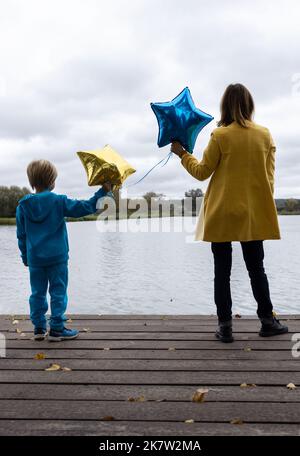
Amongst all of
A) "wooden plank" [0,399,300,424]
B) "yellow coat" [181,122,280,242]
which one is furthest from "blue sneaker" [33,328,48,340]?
"yellow coat" [181,122,280,242]

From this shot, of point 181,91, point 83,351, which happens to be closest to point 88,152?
point 181,91

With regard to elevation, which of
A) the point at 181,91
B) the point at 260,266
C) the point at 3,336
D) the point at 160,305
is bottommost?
the point at 160,305

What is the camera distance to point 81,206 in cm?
433

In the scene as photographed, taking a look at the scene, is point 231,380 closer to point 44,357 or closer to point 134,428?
point 134,428

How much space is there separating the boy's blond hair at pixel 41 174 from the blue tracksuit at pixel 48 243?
0.32ft

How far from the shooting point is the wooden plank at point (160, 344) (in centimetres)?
409

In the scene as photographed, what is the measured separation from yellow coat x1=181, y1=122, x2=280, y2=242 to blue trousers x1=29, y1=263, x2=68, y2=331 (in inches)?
50.8

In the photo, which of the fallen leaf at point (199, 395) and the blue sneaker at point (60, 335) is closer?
the fallen leaf at point (199, 395)

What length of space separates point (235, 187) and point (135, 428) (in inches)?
83.5

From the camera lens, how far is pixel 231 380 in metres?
3.30

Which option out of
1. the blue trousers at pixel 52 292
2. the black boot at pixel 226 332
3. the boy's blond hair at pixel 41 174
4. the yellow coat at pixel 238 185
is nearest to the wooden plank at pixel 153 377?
the black boot at pixel 226 332

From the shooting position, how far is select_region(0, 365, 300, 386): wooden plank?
10.8 ft

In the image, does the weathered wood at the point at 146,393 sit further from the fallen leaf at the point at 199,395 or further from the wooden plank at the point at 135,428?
the wooden plank at the point at 135,428
